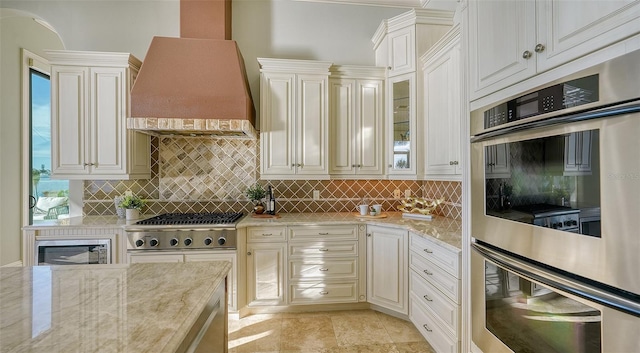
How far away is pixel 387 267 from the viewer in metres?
2.47

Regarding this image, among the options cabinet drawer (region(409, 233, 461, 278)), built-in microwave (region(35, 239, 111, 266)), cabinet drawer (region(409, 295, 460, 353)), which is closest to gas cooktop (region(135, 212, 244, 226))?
built-in microwave (region(35, 239, 111, 266))

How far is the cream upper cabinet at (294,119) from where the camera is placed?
278 cm

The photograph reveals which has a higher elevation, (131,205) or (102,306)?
(131,205)

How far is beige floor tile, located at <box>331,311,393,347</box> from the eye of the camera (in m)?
2.19

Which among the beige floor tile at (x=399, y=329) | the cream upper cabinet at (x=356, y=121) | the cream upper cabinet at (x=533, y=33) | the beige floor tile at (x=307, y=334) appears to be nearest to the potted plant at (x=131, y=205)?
the beige floor tile at (x=307, y=334)

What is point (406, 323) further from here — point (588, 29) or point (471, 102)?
point (588, 29)

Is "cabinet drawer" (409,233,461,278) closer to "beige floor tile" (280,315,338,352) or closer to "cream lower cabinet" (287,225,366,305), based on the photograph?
"cream lower cabinet" (287,225,366,305)

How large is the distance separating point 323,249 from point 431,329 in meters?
1.13

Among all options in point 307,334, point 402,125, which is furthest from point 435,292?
point 402,125

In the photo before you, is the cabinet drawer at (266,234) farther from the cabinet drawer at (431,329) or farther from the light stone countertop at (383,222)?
the cabinet drawer at (431,329)

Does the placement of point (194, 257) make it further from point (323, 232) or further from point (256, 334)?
point (323, 232)

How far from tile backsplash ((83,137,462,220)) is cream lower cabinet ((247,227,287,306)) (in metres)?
0.63

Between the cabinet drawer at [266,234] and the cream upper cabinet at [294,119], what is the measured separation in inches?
23.2

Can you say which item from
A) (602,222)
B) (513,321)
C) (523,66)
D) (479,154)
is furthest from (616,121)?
(513,321)
